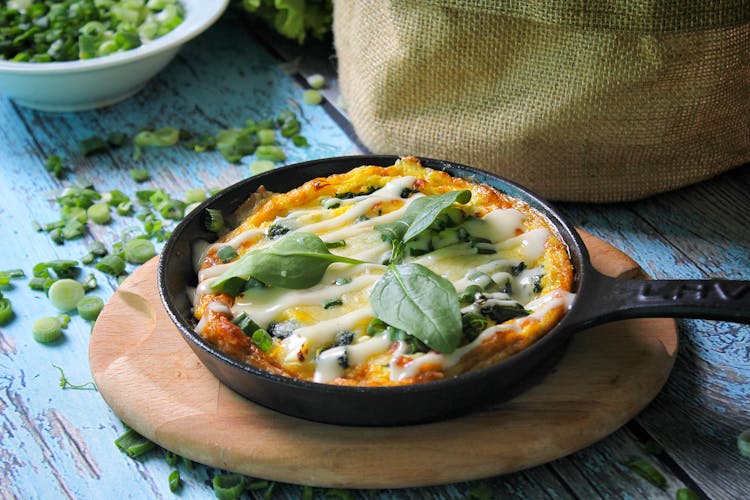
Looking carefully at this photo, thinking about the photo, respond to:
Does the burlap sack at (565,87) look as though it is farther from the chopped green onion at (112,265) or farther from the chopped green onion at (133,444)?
the chopped green onion at (133,444)

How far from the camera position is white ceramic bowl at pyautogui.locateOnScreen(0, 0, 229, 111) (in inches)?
141

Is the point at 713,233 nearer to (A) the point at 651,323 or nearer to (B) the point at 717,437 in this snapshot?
(A) the point at 651,323

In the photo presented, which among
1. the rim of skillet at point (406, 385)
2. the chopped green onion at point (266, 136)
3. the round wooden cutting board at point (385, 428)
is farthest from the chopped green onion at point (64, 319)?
the chopped green onion at point (266, 136)

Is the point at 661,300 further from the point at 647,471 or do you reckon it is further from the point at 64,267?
the point at 64,267

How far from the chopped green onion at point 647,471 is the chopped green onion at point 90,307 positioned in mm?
1635

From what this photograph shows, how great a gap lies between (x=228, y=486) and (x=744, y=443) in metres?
1.26

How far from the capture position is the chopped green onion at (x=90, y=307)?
2852 mm

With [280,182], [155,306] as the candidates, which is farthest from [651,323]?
[155,306]

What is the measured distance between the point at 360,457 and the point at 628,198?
161 cm

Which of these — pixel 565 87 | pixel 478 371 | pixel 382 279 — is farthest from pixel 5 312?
pixel 565 87

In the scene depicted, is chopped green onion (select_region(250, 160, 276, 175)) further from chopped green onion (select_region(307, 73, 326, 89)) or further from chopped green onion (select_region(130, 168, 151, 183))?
chopped green onion (select_region(307, 73, 326, 89))

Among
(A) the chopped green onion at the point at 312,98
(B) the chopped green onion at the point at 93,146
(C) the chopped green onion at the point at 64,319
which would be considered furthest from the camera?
(A) the chopped green onion at the point at 312,98

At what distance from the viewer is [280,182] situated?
2.85m

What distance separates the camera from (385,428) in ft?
7.32
